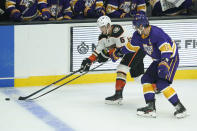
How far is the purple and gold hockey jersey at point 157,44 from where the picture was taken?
5.85m

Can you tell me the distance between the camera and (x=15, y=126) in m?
5.71

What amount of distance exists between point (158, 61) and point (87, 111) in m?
0.98

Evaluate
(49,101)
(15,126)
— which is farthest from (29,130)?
(49,101)

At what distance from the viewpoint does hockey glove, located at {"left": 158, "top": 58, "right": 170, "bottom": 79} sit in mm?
5828

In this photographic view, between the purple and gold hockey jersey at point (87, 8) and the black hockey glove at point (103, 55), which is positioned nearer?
the black hockey glove at point (103, 55)

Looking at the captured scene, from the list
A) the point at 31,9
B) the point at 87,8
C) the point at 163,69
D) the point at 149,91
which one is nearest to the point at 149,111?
the point at 149,91

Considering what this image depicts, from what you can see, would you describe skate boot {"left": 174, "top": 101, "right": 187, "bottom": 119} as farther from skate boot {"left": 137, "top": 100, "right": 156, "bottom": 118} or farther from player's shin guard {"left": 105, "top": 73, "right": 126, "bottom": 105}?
player's shin guard {"left": 105, "top": 73, "right": 126, "bottom": 105}

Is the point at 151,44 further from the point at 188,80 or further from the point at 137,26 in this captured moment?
the point at 188,80

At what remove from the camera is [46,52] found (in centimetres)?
762

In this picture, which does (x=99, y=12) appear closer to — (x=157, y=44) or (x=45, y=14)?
(x=45, y=14)

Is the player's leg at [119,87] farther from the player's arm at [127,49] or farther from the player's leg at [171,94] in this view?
the player's leg at [171,94]

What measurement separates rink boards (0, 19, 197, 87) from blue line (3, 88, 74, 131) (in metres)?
0.41

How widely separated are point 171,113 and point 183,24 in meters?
2.20

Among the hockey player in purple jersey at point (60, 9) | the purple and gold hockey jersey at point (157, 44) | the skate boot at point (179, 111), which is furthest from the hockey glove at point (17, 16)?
the skate boot at point (179, 111)
